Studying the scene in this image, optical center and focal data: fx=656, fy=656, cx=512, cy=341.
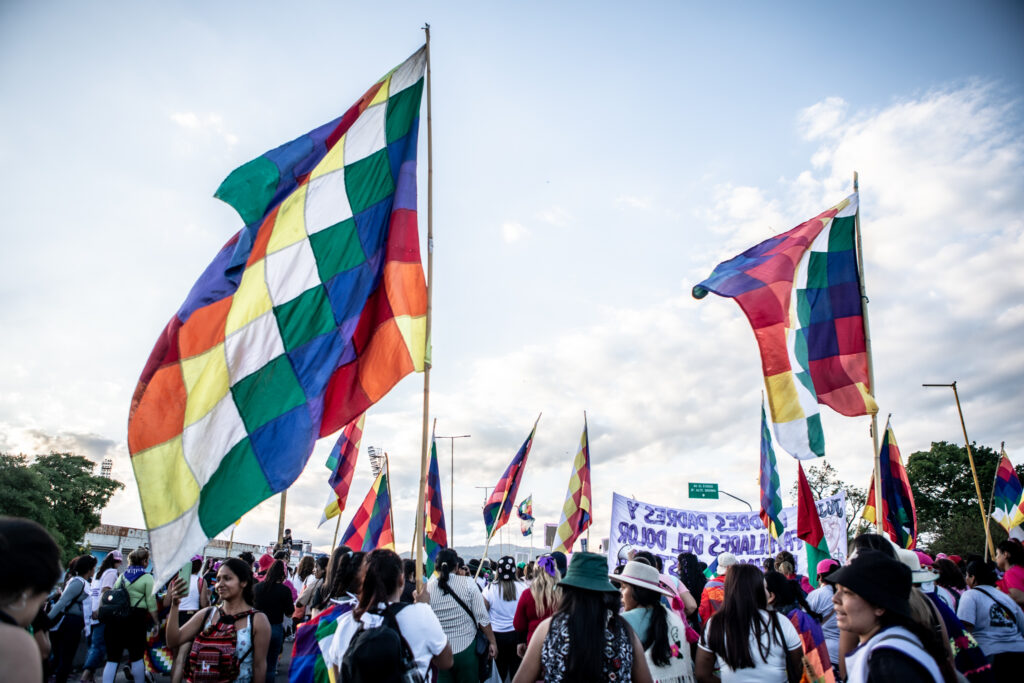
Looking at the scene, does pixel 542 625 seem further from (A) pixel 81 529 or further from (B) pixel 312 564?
(A) pixel 81 529

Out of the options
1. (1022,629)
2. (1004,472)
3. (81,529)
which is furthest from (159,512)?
(81,529)

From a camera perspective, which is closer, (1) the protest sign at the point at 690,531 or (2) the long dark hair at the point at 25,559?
(2) the long dark hair at the point at 25,559

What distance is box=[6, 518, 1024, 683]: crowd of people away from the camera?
114 inches

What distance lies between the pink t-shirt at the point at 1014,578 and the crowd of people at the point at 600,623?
13 millimetres

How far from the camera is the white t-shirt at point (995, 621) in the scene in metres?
6.51

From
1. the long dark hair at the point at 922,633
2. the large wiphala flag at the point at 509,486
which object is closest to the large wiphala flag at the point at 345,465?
the large wiphala flag at the point at 509,486

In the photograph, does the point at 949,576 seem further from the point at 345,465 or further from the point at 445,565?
the point at 345,465

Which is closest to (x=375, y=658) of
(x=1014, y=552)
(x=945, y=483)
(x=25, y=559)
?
(x=25, y=559)

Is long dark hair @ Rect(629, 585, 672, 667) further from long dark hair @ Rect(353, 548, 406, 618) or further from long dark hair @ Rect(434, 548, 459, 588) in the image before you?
long dark hair @ Rect(434, 548, 459, 588)

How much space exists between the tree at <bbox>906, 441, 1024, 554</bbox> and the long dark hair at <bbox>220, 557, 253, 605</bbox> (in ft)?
201

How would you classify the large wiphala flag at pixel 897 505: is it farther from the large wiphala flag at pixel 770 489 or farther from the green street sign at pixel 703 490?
the green street sign at pixel 703 490

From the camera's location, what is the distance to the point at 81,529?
50.8 metres

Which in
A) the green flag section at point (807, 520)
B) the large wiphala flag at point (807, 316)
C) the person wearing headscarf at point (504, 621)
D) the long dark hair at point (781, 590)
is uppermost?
the large wiphala flag at point (807, 316)

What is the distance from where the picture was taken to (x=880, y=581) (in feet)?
10.3
